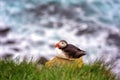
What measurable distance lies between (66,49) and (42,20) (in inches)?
→ 14.2

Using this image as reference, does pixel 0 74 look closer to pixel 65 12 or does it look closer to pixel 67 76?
pixel 67 76

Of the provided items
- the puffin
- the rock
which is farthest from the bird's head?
the rock

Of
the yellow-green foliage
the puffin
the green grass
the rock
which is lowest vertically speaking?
the green grass

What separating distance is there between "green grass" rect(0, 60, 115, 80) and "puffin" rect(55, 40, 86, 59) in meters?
0.10

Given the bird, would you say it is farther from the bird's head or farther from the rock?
the rock

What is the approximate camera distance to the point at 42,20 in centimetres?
436

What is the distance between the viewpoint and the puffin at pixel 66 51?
4.13 m

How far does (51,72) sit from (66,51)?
31 centimetres

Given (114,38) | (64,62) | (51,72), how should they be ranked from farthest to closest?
(114,38), (64,62), (51,72)

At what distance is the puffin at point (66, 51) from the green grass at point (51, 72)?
0.33 ft

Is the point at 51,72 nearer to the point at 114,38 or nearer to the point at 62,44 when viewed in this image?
the point at 62,44

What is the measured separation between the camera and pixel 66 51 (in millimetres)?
4137

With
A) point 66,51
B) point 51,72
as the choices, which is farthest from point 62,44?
point 51,72

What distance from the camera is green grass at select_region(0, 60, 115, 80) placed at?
3845 millimetres
